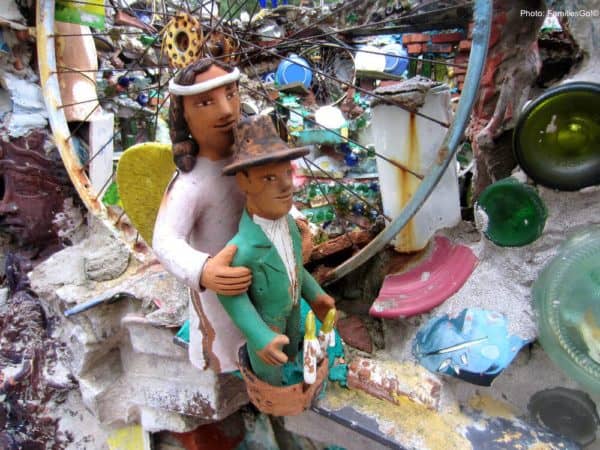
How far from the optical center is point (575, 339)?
1.19m

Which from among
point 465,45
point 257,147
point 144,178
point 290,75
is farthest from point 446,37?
point 257,147

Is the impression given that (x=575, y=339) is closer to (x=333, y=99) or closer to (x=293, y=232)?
(x=293, y=232)

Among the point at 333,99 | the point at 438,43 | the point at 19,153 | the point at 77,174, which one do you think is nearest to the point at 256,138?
the point at 77,174

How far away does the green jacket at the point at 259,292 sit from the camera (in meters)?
1.07

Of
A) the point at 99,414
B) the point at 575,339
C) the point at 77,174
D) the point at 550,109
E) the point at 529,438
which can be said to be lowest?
the point at 99,414

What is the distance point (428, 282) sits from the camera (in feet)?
5.16

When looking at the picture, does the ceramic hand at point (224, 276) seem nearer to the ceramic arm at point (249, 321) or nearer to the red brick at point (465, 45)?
the ceramic arm at point (249, 321)

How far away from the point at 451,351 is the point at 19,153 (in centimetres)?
208

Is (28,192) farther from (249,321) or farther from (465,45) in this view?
(465,45)

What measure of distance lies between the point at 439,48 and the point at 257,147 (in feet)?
17.4

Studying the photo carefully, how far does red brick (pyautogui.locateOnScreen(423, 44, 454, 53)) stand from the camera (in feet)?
18.6

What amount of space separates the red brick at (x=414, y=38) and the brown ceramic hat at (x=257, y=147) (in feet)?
17.5

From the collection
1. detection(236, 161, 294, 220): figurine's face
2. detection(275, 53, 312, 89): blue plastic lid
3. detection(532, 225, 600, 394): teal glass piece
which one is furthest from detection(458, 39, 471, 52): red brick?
detection(236, 161, 294, 220): figurine's face

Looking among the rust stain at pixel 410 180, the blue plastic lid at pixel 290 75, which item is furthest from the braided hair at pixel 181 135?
the blue plastic lid at pixel 290 75
